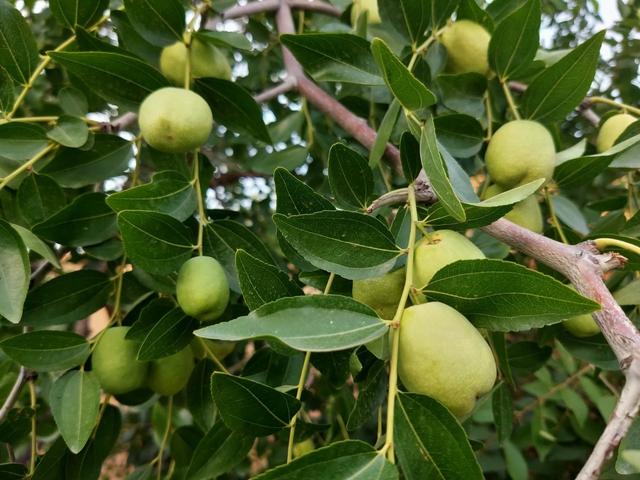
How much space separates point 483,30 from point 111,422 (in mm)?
1225

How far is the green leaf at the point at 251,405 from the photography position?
80 cm

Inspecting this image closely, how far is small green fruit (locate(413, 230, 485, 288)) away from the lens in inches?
33.8

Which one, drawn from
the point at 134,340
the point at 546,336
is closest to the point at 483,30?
the point at 546,336

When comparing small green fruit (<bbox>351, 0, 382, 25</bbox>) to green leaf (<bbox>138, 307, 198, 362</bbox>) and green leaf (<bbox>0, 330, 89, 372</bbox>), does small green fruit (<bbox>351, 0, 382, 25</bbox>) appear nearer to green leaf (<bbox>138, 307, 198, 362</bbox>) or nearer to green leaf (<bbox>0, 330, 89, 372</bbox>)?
green leaf (<bbox>138, 307, 198, 362</bbox>)

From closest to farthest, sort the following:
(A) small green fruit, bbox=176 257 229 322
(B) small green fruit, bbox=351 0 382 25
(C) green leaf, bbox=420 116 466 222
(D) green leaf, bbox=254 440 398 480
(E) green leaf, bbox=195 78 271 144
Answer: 1. (D) green leaf, bbox=254 440 398 480
2. (C) green leaf, bbox=420 116 466 222
3. (A) small green fruit, bbox=176 257 229 322
4. (E) green leaf, bbox=195 78 271 144
5. (B) small green fruit, bbox=351 0 382 25

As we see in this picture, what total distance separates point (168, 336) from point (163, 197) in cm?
28

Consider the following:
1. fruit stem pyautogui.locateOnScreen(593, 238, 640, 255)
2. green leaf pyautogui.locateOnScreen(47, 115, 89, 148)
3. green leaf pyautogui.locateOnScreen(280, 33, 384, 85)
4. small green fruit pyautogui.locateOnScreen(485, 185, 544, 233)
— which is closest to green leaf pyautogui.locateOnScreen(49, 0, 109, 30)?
green leaf pyautogui.locateOnScreen(47, 115, 89, 148)

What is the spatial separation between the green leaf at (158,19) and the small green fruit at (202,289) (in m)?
0.57

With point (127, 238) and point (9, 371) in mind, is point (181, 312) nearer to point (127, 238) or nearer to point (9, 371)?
point (127, 238)

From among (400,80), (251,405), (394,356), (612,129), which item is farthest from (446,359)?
(612,129)

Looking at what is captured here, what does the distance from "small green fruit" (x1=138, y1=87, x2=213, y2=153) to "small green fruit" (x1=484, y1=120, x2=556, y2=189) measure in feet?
1.95

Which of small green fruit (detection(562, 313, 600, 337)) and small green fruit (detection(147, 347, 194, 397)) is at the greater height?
small green fruit (detection(562, 313, 600, 337))

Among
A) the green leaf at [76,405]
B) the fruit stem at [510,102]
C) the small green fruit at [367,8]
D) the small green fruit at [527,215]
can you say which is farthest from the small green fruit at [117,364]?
the small green fruit at [367,8]

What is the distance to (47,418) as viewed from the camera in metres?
2.28
